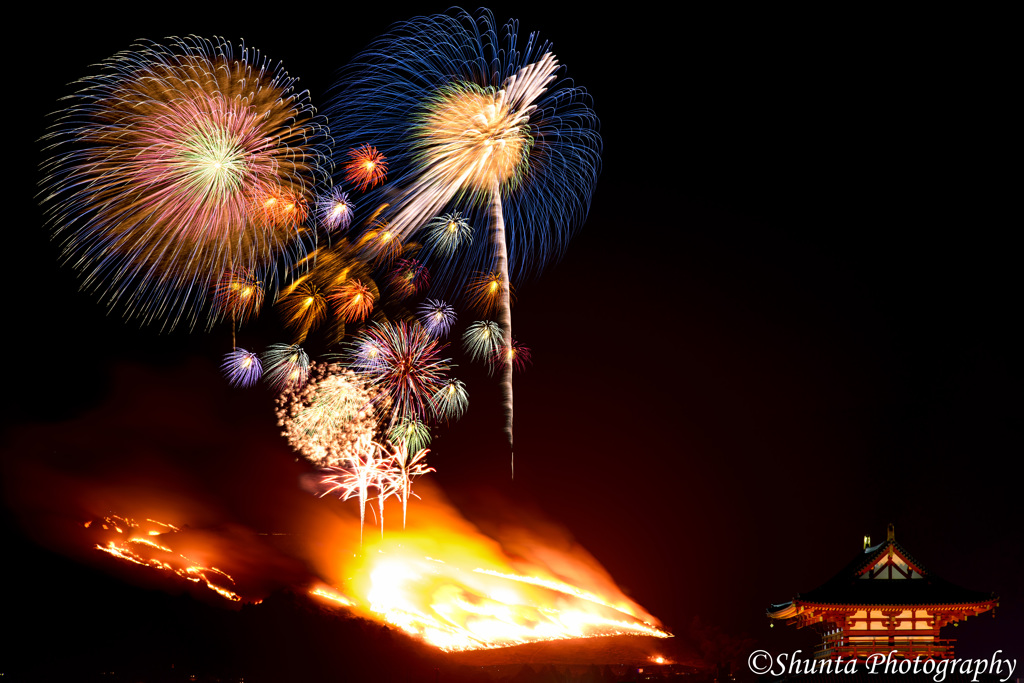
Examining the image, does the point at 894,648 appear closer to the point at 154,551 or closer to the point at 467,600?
the point at 467,600

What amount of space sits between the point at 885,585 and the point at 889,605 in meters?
0.78

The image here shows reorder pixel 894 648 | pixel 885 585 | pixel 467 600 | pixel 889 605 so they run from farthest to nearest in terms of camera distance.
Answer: pixel 467 600
pixel 885 585
pixel 894 648
pixel 889 605

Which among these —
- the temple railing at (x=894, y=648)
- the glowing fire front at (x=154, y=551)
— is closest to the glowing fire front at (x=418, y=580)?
the glowing fire front at (x=154, y=551)

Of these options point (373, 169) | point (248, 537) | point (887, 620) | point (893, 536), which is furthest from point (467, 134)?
point (248, 537)

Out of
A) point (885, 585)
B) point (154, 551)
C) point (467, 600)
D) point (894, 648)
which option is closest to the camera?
point (894, 648)

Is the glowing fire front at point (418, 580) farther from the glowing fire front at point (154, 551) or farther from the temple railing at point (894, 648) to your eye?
the temple railing at point (894, 648)

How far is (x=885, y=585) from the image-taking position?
22.0m

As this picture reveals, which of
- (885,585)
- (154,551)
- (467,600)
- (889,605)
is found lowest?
(889,605)

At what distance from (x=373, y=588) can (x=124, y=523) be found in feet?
37.3

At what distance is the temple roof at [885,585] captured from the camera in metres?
21.5

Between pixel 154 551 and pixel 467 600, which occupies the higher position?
pixel 154 551

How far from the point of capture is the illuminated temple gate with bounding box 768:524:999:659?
2134 centimetres

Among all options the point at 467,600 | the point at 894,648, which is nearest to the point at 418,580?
the point at 467,600

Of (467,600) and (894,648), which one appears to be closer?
(894,648)
